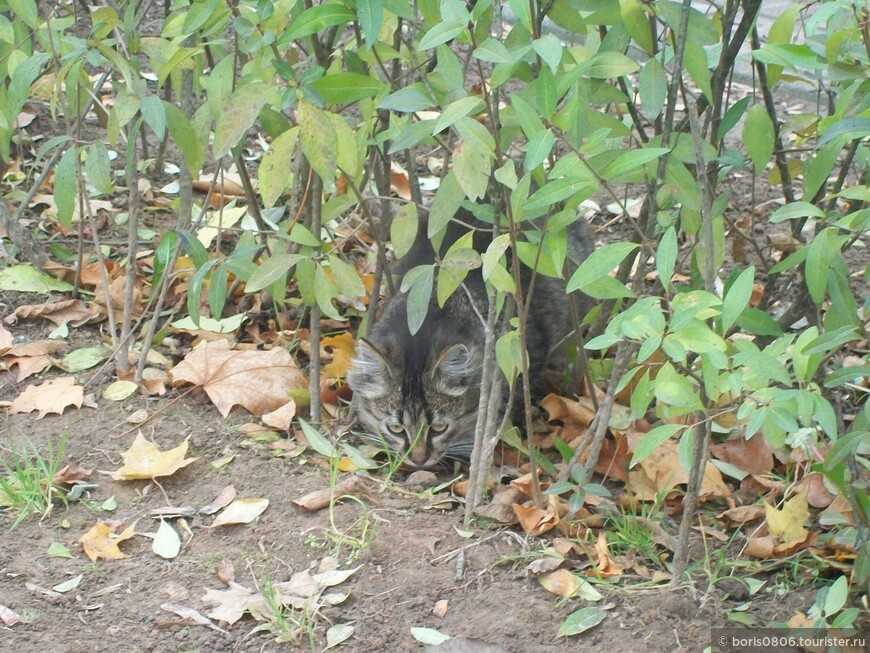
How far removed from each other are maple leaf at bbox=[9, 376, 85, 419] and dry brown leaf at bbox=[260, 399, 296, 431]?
0.65 m

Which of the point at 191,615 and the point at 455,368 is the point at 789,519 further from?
the point at 191,615

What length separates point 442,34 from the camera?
2145 millimetres

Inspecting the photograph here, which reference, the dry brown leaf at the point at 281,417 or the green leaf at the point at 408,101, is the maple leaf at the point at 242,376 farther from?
the green leaf at the point at 408,101

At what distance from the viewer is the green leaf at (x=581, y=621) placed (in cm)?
256

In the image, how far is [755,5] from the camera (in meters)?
2.59

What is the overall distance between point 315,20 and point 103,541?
159 centimetres

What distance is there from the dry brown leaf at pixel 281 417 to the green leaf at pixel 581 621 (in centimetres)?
133

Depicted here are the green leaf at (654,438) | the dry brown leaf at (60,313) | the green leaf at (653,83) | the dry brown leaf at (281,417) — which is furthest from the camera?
the dry brown leaf at (60,313)

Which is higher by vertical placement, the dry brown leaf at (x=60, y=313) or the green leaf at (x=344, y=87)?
the green leaf at (x=344, y=87)

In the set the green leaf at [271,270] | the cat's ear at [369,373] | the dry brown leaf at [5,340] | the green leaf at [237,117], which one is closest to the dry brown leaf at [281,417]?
the cat's ear at [369,373]

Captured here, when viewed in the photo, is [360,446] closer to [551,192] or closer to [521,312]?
[521,312]

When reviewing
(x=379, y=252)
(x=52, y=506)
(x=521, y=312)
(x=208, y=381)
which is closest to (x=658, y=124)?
(x=521, y=312)

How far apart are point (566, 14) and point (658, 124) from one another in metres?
0.55

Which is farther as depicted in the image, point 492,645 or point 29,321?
point 29,321
